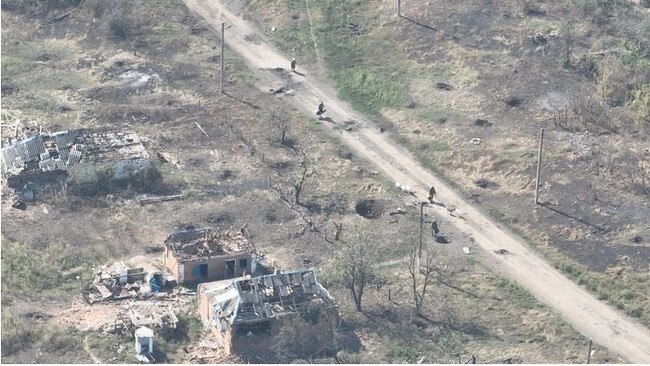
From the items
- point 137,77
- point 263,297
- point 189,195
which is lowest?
point 189,195

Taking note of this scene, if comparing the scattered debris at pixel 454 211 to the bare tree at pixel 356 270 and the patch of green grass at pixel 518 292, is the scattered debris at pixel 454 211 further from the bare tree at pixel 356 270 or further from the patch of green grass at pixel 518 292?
the bare tree at pixel 356 270

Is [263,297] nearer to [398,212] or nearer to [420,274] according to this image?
[420,274]

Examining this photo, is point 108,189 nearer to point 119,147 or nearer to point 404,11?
point 119,147

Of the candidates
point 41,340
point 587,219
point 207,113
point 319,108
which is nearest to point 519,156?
point 587,219

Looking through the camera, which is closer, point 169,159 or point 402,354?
point 402,354

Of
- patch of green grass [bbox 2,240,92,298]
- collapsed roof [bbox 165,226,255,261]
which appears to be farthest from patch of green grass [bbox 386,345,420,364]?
patch of green grass [bbox 2,240,92,298]

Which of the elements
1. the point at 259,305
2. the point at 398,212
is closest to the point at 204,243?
the point at 259,305

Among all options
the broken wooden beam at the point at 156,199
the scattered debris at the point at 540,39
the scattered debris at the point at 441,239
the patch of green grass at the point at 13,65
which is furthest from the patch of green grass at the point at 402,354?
the patch of green grass at the point at 13,65
